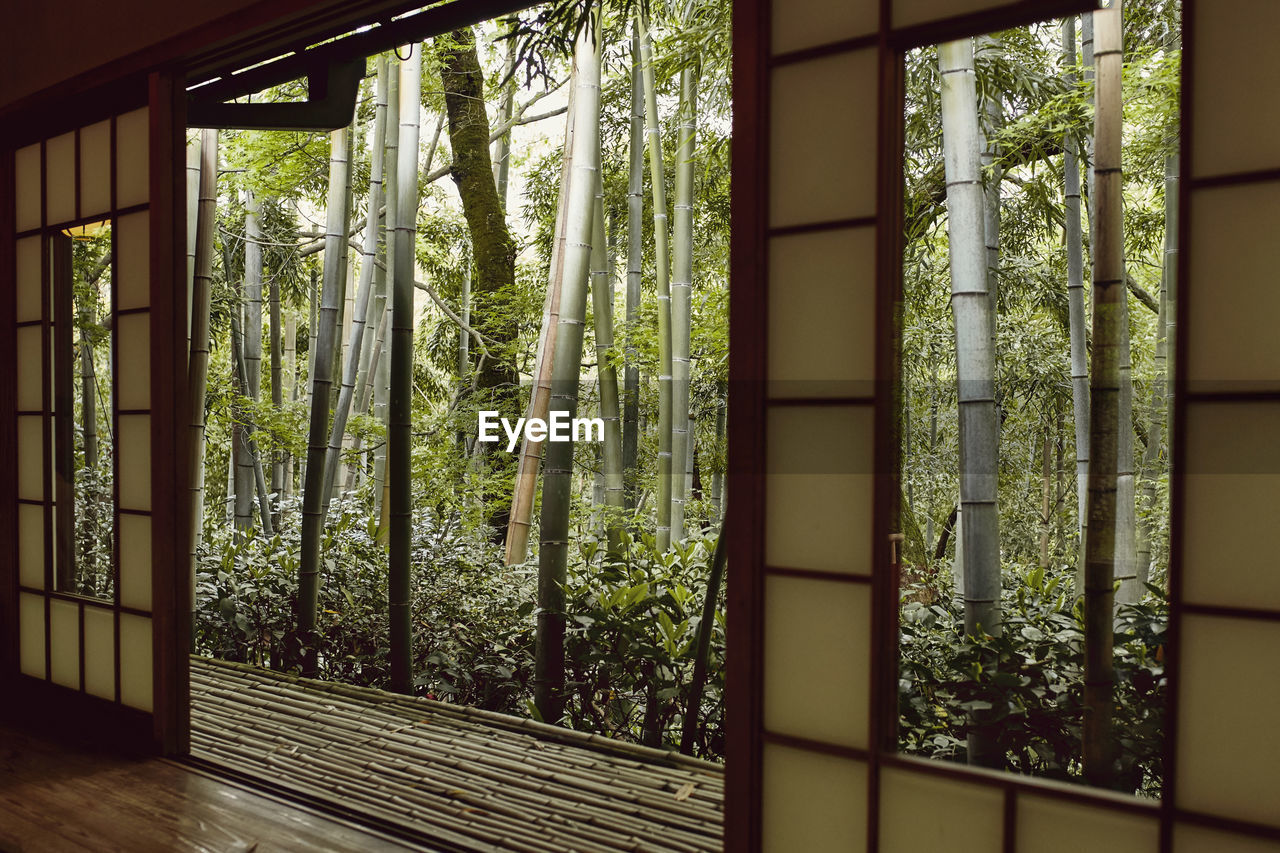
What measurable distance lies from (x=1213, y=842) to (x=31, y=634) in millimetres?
3266

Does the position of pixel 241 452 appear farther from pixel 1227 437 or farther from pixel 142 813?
pixel 1227 437

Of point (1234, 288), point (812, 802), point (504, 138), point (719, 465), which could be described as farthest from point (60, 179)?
point (504, 138)

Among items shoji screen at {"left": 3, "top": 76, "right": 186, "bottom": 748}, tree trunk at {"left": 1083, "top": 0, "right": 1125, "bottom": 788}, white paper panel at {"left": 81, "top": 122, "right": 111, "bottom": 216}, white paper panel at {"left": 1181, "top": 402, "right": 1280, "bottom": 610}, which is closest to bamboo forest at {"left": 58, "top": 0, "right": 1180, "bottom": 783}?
tree trunk at {"left": 1083, "top": 0, "right": 1125, "bottom": 788}

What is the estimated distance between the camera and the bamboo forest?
75.3 inches

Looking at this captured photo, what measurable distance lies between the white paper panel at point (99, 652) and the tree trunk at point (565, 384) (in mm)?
1273

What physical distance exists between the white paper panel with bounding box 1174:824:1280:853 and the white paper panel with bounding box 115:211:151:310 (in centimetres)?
257

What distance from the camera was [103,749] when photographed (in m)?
2.43

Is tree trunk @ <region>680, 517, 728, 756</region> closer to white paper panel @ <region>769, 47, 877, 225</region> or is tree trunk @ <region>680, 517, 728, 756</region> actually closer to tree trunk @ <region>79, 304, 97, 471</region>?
white paper panel @ <region>769, 47, 877, 225</region>

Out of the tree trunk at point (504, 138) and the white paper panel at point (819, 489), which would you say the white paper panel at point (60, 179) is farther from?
the tree trunk at point (504, 138)

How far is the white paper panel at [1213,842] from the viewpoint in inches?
42.3

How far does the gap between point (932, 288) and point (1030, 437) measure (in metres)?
1.98

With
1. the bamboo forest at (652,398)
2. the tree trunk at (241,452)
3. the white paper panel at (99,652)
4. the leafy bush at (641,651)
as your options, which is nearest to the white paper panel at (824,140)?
the bamboo forest at (652,398)

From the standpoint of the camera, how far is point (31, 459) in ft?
9.25

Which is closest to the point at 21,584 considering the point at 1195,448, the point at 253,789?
the point at 253,789
